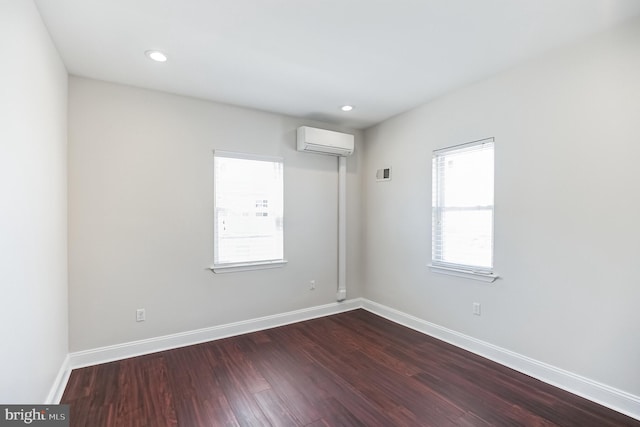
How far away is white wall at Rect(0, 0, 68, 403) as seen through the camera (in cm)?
146

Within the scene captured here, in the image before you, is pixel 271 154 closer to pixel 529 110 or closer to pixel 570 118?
pixel 529 110

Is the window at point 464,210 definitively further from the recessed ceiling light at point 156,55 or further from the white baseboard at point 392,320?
the recessed ceiling light at point 156,55

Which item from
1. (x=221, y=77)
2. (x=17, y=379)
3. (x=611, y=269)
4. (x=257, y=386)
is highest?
(x=221, y=77)

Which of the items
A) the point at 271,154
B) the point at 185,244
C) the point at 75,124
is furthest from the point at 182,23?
the point at 185,244

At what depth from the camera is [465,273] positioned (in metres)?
3.09

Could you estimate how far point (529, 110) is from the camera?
2.59 m

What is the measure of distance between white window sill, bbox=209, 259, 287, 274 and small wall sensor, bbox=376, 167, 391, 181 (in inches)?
66.7

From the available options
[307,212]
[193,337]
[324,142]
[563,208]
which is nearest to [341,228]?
[307,212]

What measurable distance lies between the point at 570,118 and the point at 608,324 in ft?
5.03

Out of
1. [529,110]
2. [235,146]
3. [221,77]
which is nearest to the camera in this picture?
[529,110]

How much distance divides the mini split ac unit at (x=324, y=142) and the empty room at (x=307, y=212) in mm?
30

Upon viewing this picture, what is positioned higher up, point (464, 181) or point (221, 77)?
point (221, 77)
